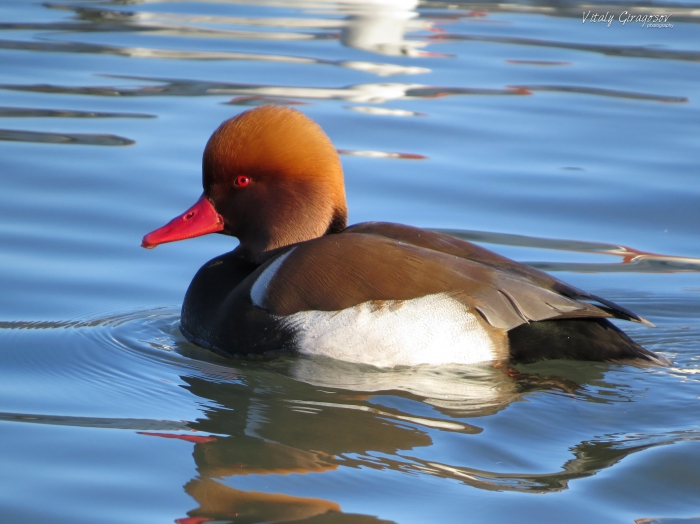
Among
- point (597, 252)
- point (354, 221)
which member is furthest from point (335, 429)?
point (597, 252)

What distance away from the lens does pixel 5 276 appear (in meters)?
5.66

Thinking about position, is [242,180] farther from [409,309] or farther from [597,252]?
[597,252]

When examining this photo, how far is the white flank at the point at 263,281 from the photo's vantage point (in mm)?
4516

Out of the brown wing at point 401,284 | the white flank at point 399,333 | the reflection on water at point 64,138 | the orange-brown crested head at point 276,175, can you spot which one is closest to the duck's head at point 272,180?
the orange-brown crested head at point 276,175

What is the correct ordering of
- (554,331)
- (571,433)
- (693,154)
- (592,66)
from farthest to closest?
(592,66) < (693,154) < (554,331) < (571,433)

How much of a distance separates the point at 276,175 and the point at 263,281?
1.86 feet

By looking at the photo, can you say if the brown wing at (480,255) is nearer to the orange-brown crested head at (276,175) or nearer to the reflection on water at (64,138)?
the orange-brown crested head at (276,175)

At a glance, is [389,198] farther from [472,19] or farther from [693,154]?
[472,19]

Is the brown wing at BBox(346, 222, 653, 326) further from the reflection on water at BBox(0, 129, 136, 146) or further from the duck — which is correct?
the reflection on water at BBox(0, 129, 136, 146)

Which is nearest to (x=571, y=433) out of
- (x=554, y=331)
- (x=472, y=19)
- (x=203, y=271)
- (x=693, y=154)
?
(x=554, y=331)

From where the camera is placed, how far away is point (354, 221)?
21.5ft

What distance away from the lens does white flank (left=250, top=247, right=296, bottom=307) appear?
14.8 feet

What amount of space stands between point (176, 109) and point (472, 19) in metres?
5.41

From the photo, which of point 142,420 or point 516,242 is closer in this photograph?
point 142,420
